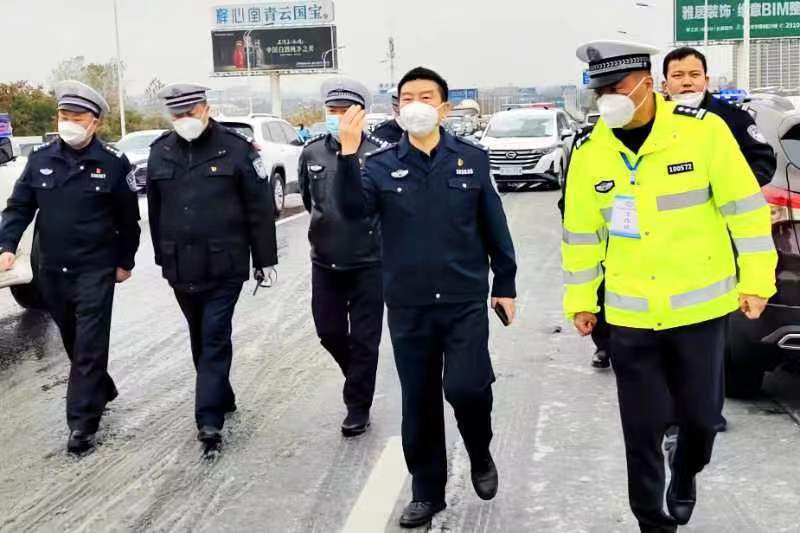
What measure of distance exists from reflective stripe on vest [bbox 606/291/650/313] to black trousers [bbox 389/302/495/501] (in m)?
0.61

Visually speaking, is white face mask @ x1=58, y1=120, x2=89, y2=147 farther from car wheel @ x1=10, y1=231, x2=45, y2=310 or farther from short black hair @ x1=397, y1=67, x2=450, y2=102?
car wheel @ x1=10, y1=231, x2=45, y2=310

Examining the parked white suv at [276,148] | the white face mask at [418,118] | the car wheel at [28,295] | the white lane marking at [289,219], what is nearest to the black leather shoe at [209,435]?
the white face mask at [418,118]

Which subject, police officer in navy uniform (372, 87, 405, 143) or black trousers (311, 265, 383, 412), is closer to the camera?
black trousers (311, 265, 383, 412)

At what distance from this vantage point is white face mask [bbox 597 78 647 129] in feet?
12.1

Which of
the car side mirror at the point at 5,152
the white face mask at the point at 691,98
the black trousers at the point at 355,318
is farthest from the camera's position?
the car side mirror at the point at 5,152

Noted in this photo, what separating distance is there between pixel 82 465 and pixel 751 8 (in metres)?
53.7

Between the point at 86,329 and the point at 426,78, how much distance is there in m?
2.56

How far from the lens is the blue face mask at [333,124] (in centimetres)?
563

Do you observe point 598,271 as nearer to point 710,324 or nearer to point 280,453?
point 710,324

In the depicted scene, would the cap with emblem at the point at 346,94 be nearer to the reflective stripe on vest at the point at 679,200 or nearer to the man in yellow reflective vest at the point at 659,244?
the man in yellow reflective vest at the point at 659,244

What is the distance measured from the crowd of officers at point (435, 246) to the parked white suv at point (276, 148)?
12.6 metres

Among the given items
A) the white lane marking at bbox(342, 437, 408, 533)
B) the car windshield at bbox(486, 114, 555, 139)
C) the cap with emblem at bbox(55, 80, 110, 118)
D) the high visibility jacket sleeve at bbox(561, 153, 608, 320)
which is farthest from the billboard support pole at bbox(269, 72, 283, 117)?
the high visibility jacket sleeve at bbox(561, 153, 608, 320)

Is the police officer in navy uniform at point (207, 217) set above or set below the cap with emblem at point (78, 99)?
below

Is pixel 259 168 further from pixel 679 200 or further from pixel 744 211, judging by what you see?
pixel 744 211
